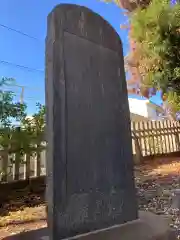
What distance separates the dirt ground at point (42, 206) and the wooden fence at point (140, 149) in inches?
24.9

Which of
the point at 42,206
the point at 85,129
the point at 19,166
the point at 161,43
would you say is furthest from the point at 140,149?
the point at 85,129

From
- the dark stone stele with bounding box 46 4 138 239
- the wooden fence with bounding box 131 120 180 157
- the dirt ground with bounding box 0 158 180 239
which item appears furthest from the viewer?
the wooden fence with bounding box 131 120 180 157

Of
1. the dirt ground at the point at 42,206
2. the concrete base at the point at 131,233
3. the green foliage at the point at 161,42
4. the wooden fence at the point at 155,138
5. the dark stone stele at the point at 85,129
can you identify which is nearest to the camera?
the dark stone stele at the point at 85,129

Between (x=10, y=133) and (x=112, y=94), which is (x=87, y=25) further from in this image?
(x=10, y=133)

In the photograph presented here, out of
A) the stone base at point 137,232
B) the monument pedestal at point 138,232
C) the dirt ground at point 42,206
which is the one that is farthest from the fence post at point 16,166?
the monument pedestal at point 138,232

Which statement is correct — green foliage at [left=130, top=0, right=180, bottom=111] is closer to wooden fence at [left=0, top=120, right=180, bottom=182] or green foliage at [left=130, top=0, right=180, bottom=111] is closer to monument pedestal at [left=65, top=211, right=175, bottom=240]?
wooden fence at [left=0, top=120, right=180, bottom=182]

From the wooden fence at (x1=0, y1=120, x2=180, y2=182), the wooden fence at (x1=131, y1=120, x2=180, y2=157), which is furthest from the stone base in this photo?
the wooden fence at (x1=131, y1=120, x2=180, y2=157)

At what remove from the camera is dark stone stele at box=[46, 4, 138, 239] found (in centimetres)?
203

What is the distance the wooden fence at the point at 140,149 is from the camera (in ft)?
17.4

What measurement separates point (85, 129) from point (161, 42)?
615 centimetres

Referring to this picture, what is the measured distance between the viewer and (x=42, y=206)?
441 centimetres

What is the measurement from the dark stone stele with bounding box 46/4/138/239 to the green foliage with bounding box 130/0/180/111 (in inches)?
210

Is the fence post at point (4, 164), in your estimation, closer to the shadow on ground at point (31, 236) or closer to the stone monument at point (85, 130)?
the shadow on ground at point (31, 236)

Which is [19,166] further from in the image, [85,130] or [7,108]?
[85,130]
